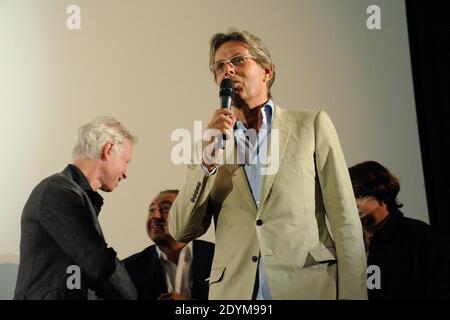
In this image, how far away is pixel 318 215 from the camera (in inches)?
86.7

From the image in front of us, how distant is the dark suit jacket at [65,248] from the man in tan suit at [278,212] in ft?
1.59

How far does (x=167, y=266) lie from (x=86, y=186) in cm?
50

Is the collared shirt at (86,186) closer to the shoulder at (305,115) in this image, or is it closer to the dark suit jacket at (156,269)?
the dark suit jacket at (156,269)

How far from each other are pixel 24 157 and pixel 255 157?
116 centimetres

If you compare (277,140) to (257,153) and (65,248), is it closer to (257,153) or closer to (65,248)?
(257,153)

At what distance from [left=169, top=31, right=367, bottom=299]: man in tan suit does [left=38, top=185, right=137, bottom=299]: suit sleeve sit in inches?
18.9

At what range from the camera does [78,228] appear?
101 inches

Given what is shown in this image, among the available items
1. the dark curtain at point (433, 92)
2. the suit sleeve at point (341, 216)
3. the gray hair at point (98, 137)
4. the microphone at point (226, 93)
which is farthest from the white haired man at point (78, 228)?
the dark curtain at point (433, 92)

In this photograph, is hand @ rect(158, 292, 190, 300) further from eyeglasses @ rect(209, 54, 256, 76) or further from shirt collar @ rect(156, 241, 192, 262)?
eyeglasses @ rect(209, 54, 256, 76)

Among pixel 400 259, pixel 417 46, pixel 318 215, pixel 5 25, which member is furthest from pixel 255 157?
pixel 5 25

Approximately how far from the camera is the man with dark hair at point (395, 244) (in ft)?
8.87

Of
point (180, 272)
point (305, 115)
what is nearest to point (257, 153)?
point (305, 115)
